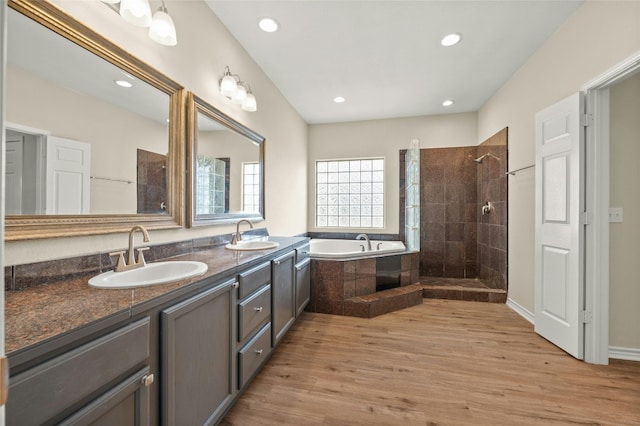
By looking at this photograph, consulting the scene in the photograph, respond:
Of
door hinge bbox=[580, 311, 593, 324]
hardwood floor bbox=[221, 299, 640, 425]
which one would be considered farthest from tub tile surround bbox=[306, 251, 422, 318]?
door hinge bbox=[580, 311, 593, 324]

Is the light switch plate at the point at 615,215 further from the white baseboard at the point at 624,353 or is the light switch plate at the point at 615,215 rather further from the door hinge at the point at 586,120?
the white baseboard at the point at 624,353

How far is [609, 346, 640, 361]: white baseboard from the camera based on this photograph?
2.01m

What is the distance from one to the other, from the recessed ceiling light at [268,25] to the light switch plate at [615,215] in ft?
9.79

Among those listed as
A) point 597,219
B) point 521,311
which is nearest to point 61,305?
point 597,219

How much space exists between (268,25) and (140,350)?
2.43 meters

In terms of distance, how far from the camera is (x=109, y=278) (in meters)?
1.15

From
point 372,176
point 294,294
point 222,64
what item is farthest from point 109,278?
point 372,176

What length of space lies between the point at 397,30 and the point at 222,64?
151 cm

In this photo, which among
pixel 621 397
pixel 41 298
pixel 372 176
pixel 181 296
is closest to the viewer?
pixel 41 298

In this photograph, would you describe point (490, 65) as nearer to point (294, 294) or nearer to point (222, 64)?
point (222, 64)

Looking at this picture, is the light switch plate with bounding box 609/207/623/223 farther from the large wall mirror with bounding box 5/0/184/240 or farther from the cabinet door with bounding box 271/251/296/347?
the large wall mirror with bounding box 5/0/184/240

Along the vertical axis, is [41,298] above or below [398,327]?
above

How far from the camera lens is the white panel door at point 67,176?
1.10m

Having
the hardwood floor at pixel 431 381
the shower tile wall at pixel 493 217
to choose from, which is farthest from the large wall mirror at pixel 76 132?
the shower tile wall at pixel 493 217
